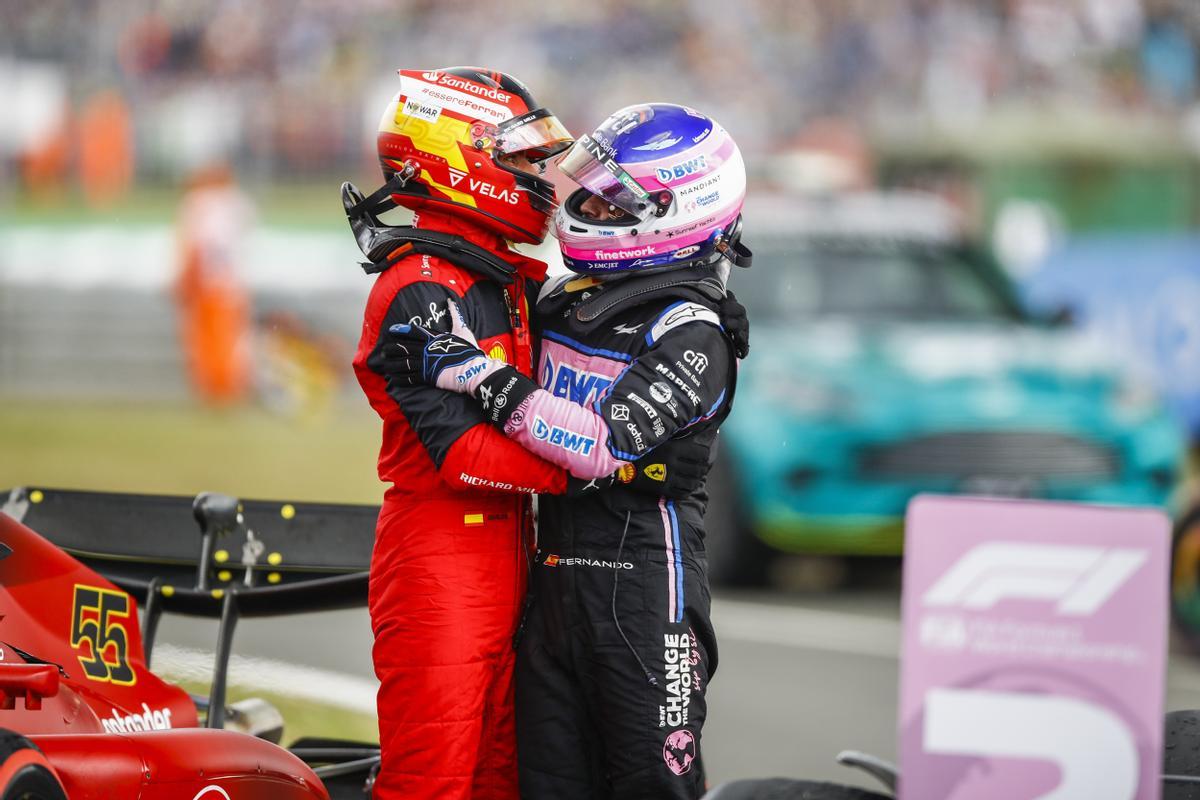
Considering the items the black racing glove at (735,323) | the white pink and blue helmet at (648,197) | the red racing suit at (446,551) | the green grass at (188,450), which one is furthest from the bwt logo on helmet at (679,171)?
the green grass at (188,450)

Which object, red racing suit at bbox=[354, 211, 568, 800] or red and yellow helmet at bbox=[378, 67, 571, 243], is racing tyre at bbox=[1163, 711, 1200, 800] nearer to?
red racing suit at bbox=[354, 211, 568, 800]

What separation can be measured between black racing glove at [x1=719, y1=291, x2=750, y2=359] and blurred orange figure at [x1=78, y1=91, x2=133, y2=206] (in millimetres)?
21715

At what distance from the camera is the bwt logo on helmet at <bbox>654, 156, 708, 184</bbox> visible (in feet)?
10.8

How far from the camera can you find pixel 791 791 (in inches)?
117

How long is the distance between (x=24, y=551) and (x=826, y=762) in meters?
3.35

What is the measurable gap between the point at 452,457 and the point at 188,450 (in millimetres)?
11043

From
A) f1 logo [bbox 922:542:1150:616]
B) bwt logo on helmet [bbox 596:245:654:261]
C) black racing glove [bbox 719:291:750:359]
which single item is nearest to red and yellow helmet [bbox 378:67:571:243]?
bwt logo on helmet [bbox 596:245:654:261]

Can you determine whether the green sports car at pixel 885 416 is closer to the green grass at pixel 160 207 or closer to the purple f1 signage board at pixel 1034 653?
the purple f1 signage board at pixel 1034 653

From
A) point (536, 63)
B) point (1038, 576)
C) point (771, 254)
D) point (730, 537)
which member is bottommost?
point (1038, 576)

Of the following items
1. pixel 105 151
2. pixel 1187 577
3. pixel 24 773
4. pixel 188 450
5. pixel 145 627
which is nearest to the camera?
pixel 24 773

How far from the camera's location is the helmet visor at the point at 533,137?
332cm

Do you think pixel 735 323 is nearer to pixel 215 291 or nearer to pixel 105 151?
pixel 215 291

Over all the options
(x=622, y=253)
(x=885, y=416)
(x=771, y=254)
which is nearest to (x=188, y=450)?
(x=771, y=254)

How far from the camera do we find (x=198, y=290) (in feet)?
57.1
